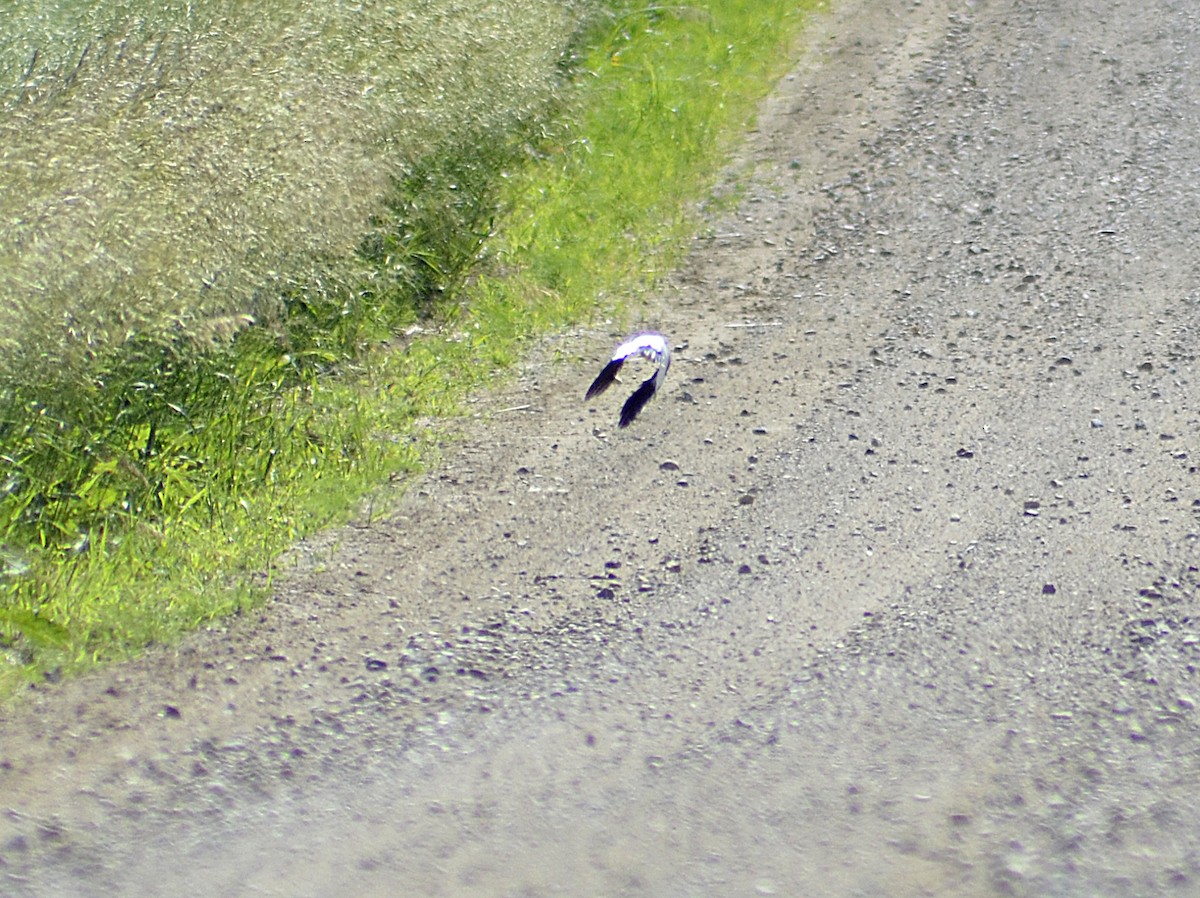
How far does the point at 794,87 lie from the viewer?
7.51 meters

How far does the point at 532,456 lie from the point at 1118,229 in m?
2.94

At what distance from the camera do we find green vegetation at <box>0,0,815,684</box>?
441 centimetres

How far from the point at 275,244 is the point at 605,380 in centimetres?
157

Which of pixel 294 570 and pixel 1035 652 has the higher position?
pixel 294 570

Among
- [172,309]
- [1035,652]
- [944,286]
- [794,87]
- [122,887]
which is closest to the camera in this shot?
[122,887]

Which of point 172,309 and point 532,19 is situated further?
point 532,19

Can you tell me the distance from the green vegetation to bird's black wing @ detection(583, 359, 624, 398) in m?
0.44

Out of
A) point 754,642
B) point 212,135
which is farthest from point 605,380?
point 212,135

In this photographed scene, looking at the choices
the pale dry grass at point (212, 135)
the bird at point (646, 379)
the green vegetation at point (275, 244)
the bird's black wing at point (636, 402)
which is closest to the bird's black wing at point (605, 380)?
the bird at point (646, 379)

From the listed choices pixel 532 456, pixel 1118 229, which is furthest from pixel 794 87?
pixel 532 456

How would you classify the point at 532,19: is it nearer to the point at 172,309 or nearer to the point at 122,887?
the point at 172,309

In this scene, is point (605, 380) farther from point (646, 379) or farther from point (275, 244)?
point (275, 244)

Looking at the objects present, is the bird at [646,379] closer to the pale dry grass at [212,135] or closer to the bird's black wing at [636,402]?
the bird's black wing at [636,402]

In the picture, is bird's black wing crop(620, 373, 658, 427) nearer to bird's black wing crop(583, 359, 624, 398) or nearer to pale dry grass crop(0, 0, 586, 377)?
bird's black wing crop(583, 359, 624, 398)
